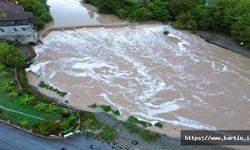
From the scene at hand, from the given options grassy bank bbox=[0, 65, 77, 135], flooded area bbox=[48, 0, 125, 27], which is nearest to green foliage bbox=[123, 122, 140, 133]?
grassy bank bbox=[0, 65, 77, 135]

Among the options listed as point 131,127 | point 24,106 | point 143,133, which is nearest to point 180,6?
point 131,127

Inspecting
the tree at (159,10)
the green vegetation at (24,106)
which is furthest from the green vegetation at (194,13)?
the green vegetation at (24,106)

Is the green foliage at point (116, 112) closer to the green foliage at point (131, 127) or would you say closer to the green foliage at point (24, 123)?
the green foliage at point (131, 127)

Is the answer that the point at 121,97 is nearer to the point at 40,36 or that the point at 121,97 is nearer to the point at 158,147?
the point at 158,147

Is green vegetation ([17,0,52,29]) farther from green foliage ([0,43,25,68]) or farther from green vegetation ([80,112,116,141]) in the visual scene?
green vegetation ([80,112,116,141])

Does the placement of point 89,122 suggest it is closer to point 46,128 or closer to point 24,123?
point 46,128

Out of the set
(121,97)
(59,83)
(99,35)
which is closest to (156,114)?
(121,97)
